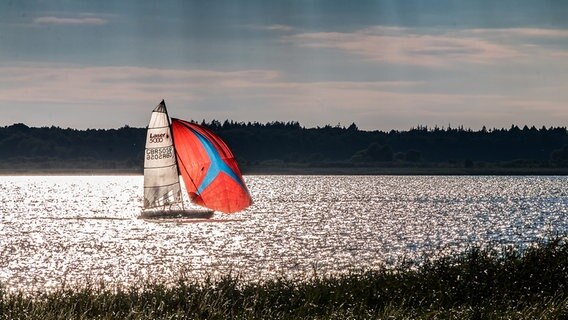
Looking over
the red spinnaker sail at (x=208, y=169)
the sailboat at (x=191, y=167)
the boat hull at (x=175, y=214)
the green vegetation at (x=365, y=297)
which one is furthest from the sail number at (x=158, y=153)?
the green vegetation at (x=365, y=297)

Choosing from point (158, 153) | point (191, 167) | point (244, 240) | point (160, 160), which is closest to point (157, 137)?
point (158, 153)

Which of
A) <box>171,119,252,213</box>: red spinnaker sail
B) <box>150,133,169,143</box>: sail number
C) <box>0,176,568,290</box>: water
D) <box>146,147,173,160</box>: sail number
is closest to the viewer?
<box>0,176,568,290</box>: water

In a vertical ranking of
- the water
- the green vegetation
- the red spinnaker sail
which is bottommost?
the water

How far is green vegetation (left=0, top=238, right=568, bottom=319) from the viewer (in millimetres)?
22641

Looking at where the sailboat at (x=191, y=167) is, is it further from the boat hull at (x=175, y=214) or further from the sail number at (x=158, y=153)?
the boat hull at (x=175, y=214)

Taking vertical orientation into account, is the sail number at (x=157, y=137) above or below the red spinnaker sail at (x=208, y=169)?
above

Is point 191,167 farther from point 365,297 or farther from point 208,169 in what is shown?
point 365,297

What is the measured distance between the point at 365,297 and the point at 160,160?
46.3 m

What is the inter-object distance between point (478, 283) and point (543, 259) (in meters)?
3.32

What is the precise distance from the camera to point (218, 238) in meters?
77.7

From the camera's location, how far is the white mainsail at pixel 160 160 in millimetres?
70000

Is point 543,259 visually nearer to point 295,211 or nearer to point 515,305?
point 515,305

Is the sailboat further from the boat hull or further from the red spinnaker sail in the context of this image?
the boat hull

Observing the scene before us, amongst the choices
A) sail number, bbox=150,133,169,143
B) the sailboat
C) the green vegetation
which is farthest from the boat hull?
the green vegetation
